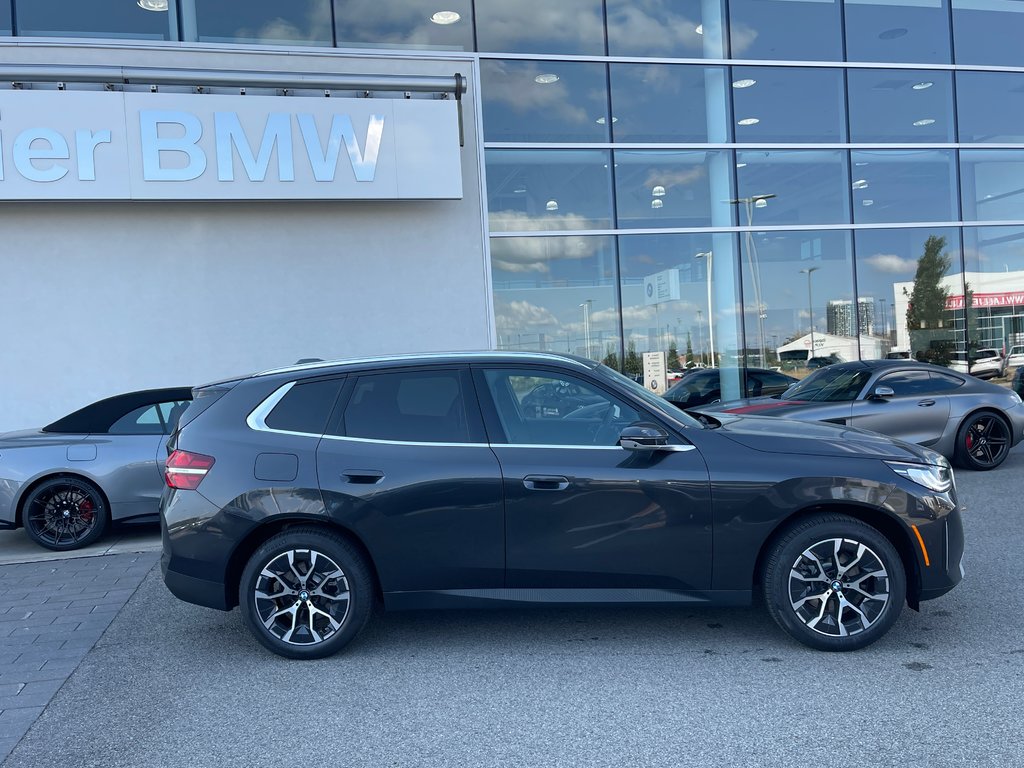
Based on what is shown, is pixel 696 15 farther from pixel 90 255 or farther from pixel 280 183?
pixel 90 255

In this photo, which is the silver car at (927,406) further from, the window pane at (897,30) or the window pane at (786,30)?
the window pane at (897,30)

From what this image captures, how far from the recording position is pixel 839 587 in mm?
4305

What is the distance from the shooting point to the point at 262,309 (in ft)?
40.1

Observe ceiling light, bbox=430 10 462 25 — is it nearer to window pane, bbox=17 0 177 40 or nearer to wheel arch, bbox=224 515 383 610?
window pane, bbox=17 0 177 40

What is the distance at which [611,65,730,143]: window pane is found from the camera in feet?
46.3

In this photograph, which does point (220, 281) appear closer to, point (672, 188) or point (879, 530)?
point (672, 188)

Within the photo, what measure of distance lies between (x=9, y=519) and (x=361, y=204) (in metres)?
6.71

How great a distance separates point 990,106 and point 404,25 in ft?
36.8

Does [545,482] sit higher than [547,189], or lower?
lower

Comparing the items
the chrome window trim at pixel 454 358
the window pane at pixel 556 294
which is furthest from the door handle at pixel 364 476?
the window pane at pixel 556 294

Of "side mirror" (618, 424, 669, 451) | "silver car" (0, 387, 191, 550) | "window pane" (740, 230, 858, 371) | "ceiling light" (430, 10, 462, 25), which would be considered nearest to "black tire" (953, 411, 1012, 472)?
"window pane" (740, 230, 858, 371)

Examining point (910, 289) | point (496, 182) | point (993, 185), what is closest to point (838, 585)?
point (496, 182)

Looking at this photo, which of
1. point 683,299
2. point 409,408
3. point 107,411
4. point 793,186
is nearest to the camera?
point 409,408

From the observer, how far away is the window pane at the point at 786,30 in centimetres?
1454
